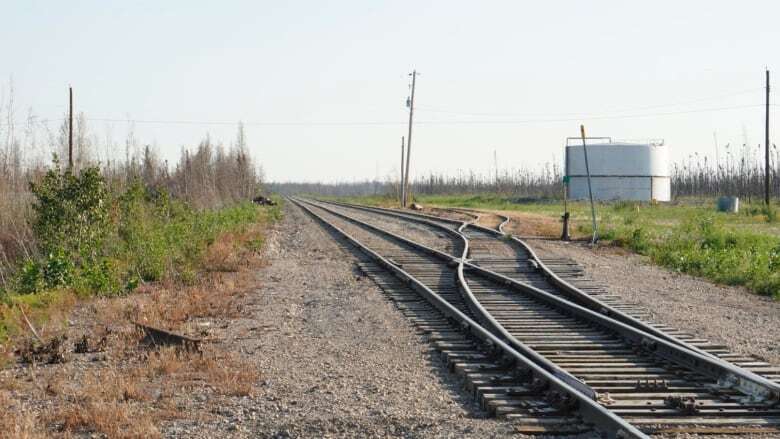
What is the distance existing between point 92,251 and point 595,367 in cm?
1090

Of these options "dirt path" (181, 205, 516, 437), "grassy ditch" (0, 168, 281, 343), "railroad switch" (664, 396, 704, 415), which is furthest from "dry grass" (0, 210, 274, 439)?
"railroad switch" (664, 396, 704, 415)

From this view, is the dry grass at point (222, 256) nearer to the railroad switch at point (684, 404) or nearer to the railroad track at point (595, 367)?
the railroad track at point (595, 367)

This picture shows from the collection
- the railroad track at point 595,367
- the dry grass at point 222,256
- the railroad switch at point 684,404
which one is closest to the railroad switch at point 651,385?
the railroad track at point 595,367

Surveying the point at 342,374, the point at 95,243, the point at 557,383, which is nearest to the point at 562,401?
the point at 557,383

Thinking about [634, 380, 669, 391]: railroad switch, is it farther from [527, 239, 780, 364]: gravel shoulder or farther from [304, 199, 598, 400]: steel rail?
[527, 239, 780, 364]: gravel shoulder

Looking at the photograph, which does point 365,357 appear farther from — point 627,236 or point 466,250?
point 627,236

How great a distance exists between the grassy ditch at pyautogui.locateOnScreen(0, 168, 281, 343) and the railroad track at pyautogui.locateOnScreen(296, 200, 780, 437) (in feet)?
15.8

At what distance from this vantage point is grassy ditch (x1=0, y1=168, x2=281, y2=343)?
1222cm

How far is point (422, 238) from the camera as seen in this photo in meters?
25.9

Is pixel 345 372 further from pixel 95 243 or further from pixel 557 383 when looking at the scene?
pixel 95 243

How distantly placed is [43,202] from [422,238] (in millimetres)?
12535

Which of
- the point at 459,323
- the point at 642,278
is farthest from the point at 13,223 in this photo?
the point at 642,278

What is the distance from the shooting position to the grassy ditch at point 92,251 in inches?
481

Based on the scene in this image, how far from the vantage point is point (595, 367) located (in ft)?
26.0
